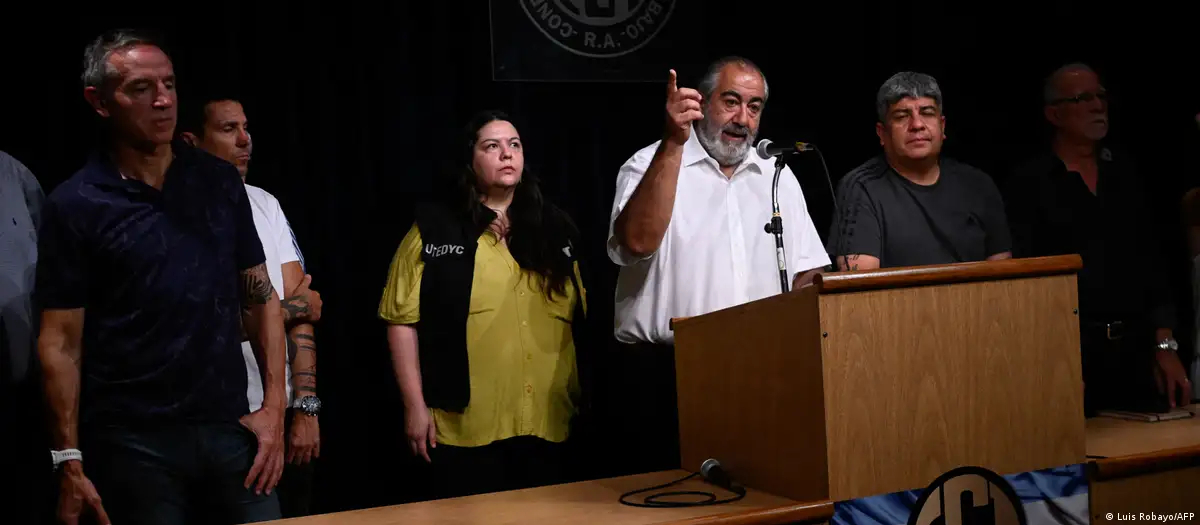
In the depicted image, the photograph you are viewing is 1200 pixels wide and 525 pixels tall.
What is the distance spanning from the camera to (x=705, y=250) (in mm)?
3209

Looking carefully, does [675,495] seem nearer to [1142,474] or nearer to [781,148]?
[781,148]

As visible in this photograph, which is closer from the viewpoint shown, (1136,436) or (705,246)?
(1136,436)

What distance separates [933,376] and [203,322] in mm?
1620

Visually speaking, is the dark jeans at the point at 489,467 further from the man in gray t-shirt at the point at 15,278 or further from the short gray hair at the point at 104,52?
the short gray hair at the point at 104,52

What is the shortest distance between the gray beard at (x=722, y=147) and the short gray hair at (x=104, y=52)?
5.02 ft

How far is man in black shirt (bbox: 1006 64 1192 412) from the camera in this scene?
3648 millimetres

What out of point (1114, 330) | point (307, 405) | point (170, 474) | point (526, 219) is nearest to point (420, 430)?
point (307, 405)

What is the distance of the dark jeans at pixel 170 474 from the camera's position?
2.55 m

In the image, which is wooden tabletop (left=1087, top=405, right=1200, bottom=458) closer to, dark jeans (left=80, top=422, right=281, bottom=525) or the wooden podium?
the wooden podium

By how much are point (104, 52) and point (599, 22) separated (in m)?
1.66

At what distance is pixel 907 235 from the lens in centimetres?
327

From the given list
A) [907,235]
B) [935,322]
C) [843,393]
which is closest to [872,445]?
[843,393]

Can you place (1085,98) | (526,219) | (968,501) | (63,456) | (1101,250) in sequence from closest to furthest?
(968,501) < (63,456) < (526,219) < (1101,250) < (1085,98)

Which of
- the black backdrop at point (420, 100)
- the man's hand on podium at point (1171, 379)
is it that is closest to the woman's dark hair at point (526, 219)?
the black backdrop at point (420, 100)
